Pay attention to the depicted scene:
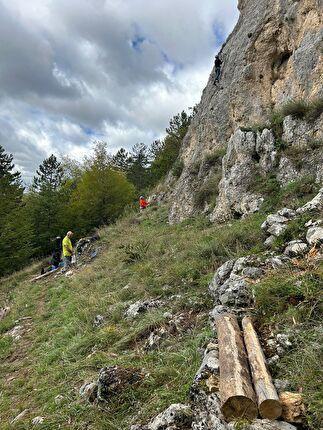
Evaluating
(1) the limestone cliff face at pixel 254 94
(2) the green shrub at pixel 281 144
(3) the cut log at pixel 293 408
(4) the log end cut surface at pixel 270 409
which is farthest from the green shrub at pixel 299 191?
(4) the log end cut surface at pixel 270 409

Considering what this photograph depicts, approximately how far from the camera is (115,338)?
18.3 feet

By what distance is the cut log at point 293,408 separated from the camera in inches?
97.8

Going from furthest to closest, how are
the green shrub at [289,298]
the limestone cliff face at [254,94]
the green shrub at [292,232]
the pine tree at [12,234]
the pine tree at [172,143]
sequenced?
1. the pine tree at [172,143]
2. the pine tree at [12,234]
3. the limestone cliff face at [254,94]
4. the green shrub at [292,232]
5. the green shrub at [289,298]

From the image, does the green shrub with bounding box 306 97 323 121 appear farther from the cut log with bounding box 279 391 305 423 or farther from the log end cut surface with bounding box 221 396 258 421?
the log end cut surface with bounding box 221 396 258 421

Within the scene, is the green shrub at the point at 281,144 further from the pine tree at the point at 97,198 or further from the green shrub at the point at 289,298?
the pine tree at the point at 97,198

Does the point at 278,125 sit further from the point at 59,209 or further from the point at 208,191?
the point at 59,209

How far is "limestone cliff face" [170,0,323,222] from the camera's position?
11289mm

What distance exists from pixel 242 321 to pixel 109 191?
22810 mm

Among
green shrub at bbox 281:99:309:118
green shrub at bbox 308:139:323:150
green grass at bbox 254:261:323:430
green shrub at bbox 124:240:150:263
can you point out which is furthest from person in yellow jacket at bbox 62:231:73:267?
green grass at bbox 254:261:323:430

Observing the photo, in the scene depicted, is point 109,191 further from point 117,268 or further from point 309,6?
point 309,6

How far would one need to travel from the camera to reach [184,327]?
16.4ft

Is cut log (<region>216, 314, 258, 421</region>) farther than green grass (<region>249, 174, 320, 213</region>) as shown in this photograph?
No

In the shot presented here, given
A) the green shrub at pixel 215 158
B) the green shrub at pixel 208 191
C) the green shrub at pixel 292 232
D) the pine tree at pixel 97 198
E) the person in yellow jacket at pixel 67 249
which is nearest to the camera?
the green shrub at pixel 292 232

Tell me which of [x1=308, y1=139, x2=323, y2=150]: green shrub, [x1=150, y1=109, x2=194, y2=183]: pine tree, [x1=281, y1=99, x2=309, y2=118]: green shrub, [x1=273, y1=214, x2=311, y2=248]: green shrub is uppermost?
[x1=150, y1=109, x2=194, y2=183]: pine tree
